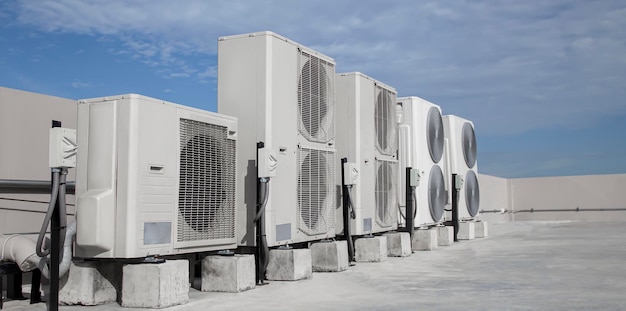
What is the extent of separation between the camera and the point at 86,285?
21.5 ft

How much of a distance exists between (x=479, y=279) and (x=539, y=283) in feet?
2.60

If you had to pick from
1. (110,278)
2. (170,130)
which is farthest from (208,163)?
(110,278)

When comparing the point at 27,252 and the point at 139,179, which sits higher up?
the point at 139,179

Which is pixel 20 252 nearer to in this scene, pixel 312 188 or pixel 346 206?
pixel 312 188

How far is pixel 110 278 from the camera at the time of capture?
22.4 feet

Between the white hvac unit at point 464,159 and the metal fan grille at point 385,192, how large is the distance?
4.57 m

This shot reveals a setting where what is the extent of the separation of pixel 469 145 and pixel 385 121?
273 inches

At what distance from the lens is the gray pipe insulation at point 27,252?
6445mm

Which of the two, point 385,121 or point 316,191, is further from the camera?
point 385,121

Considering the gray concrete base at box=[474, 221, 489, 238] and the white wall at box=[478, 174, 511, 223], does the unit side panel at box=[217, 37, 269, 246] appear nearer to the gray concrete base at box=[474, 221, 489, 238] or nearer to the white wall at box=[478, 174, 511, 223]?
the gray concrete base at box=[474, 221, 489, 238]

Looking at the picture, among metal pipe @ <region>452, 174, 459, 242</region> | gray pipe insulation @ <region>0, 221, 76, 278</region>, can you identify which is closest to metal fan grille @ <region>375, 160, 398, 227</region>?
metal pipe @ <region>452, 174, 459, 242</region>

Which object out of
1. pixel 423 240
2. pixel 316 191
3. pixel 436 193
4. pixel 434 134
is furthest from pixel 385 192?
pixel 434 134

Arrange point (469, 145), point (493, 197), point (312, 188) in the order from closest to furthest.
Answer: point (312, 188)
point (469, 145)
point (493, 197)

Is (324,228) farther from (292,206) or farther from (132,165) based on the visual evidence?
(132,165)
